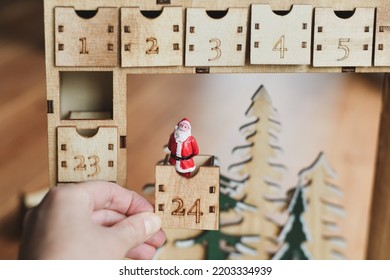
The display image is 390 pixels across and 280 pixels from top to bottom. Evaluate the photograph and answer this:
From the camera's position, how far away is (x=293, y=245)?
1120mm

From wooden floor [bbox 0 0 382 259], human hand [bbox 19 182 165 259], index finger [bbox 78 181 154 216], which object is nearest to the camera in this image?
human hand [bbox 19 182 165 259]

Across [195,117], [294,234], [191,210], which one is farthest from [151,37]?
[294,234]

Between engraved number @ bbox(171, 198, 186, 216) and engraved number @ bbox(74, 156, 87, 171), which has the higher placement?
engraved number @ bbox(74, 156, 87, 171)

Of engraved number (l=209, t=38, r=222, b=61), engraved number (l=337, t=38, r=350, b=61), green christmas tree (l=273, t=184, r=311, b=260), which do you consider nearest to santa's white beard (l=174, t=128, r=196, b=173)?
engraved number (l=209, t=38, r=222, b=61)

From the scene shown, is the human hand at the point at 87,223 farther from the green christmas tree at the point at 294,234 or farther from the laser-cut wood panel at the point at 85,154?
the green christmas tree at the point at 294,234

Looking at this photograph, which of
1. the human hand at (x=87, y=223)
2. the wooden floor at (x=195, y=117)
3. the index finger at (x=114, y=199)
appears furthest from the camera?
the wooden floor at (x=195, y=117)

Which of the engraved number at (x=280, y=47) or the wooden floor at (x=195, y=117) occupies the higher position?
the engraved number at (x=280, y=47)

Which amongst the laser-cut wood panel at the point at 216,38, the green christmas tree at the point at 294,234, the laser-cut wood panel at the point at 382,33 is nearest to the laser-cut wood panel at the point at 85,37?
the laser-cut wood panel at the point at 216,38

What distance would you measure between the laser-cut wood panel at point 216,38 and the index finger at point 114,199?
203 mm

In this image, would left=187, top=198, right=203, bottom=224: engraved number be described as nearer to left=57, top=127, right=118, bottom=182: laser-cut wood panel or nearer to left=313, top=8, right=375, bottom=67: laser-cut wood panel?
left=57, top=127, right=118, bottom=182: laser-cut wood panel

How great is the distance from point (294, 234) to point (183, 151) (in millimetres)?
465

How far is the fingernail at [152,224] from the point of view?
28.9 inches

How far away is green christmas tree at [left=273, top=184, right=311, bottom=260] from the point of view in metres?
1.12

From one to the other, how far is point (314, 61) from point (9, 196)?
2.12 feet
